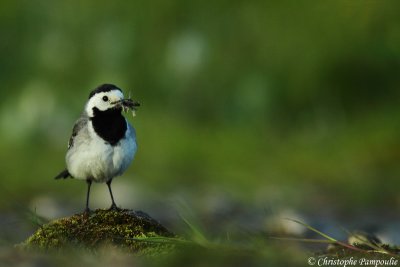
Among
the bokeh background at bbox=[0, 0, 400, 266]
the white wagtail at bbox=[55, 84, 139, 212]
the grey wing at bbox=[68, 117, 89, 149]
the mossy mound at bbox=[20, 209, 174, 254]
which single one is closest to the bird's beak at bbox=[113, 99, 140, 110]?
the white wagtail at bbox=[55, 84, 139, 212]

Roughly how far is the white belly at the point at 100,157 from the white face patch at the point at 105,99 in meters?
0.21

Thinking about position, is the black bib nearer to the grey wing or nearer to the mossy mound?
the grey wing

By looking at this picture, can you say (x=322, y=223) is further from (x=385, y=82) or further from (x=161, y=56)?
(x=161, y=56)

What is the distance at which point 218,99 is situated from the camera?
1303 centimetres

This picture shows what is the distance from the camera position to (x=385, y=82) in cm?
1295

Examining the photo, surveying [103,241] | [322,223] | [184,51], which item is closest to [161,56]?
[184,51]

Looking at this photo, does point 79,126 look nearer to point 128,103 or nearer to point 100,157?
point 100,157

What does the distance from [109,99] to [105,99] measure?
1.2 inches

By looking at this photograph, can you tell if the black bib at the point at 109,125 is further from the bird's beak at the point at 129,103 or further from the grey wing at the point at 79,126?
the bird's beak at the point at 129,103

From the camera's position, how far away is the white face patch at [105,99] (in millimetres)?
6434

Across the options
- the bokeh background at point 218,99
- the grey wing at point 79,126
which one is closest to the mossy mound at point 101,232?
the grey wing at point 79,126

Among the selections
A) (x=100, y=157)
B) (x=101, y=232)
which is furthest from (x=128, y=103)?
(x=101, y=232)

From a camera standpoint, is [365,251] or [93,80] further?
[93,80]

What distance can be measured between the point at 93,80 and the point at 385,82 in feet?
13.9
